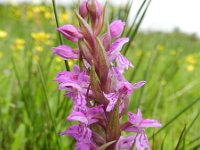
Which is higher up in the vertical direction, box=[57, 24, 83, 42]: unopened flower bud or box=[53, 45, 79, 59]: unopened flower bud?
box=[57, 24, 83, 42]: unopened flower bud

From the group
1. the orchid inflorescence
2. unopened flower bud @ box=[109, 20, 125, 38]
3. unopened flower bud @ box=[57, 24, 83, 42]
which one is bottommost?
the orchid inflorescence

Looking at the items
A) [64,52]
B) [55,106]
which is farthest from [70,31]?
[55,106]

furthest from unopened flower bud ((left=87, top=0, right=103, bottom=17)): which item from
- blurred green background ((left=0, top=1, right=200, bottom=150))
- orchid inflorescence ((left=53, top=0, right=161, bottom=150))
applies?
blurred green background ((left=0, top=1, right=200, bottom=150))

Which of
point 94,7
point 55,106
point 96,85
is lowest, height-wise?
point 55,106

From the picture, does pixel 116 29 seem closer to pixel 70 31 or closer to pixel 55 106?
pixel 70 31

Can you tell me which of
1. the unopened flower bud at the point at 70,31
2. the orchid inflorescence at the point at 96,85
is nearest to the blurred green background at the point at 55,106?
the orchid inflorescence at the point at 96,85

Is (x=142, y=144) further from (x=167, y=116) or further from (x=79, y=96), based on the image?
(x=167, y=116)

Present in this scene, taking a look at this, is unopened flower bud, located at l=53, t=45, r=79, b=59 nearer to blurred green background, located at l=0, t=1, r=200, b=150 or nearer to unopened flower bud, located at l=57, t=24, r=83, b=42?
unopened flower bud, located at l=57, t=24, r=83, b=42

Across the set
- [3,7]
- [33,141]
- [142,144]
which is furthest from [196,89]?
[3,7]
